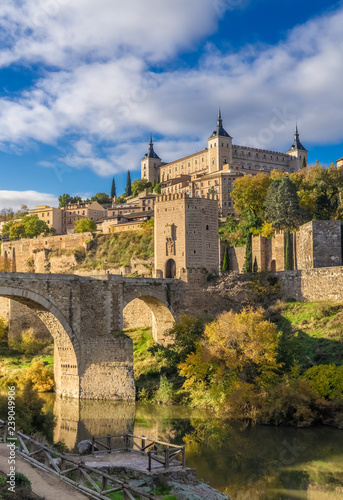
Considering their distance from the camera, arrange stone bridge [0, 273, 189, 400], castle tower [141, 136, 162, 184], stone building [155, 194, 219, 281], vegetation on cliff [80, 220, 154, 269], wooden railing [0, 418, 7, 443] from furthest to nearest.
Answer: castle tower [141, 136, 162, 184] < vegetation on cliff [80, 220, 154, 269] < stone building [155, 194, 219, 281] < stone bridge [0, 273, 189, 400] < wooden railing [0, 418, 7, 443]

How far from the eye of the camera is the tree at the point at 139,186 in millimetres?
110613

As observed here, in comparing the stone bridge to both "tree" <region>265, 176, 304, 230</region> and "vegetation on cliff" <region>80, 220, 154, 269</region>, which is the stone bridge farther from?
"vegetation on cliff" <region>80, 220, 154, 269</region>

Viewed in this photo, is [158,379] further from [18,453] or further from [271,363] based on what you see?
[18,453]

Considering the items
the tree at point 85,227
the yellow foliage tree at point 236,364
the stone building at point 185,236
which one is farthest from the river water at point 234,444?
the tree at point 85,227

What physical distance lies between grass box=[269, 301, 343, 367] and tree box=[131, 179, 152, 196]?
76.6 m

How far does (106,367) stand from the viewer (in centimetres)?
3128

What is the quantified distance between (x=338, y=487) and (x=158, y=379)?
640 inches

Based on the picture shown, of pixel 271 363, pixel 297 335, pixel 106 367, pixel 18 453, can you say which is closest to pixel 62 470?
pixel 18 453

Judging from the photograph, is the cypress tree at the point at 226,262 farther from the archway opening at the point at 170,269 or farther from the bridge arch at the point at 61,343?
the bridge arch at the point at 61,343

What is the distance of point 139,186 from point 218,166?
734 inches

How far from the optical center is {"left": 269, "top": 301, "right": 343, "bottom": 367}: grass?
94.0ft

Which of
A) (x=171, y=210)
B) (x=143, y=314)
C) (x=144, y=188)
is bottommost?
(x=143, y=314)

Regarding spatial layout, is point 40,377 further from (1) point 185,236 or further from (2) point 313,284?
(2) point 313,284

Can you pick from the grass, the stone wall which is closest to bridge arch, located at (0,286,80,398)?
the grass
